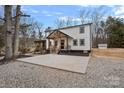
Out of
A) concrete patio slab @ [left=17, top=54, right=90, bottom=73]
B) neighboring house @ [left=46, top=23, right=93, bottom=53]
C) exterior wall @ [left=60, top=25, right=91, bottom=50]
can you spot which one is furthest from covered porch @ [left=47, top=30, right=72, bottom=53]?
concrete patio slab @ [left=17, top=54, right=90, bottom=73]

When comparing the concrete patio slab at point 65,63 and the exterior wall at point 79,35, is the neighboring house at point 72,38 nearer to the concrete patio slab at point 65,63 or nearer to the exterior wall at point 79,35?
the exterior wall at point 79,35

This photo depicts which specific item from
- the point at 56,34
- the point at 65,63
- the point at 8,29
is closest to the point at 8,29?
the point at 8,29

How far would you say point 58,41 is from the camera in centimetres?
1531

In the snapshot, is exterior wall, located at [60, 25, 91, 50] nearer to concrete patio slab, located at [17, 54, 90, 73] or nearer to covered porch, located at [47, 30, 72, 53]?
covered porch, located at [47, 30, 72, 53]

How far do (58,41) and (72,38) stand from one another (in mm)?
1393

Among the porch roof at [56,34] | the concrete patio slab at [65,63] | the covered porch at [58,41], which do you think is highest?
the porch roof at [56,34]

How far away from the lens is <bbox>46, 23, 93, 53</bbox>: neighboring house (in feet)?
45.7

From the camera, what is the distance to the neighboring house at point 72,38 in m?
13.9

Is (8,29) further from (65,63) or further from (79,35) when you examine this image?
(79,35)

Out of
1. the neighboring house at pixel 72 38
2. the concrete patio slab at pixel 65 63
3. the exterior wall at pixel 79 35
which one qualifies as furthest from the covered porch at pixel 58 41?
the concrete patio slab at pixel 65 63

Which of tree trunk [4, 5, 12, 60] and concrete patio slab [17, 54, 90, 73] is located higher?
tree trunk [4, 5, 12, 60]
